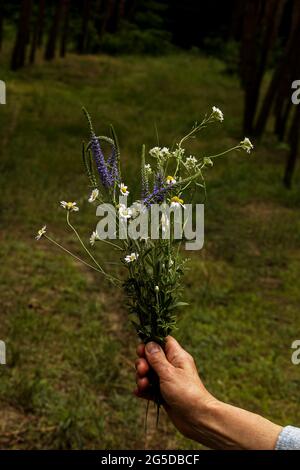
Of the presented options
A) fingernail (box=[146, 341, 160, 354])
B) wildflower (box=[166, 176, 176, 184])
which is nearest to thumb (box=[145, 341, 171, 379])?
fingernail (box=[146, 341, 160, 354])

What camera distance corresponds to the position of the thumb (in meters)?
1.98

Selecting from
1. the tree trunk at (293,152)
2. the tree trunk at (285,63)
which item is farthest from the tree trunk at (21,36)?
the tree trunk at (293,152)

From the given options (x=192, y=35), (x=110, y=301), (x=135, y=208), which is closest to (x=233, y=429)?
(x=135, y=208)

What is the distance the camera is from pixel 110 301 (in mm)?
6051

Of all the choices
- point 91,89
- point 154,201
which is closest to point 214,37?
point 91,89

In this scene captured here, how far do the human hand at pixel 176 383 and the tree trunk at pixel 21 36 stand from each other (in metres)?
13.8

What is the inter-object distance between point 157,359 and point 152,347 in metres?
0.07

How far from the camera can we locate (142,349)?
2.13m

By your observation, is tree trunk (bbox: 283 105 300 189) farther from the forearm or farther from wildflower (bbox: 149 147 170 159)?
the forearm

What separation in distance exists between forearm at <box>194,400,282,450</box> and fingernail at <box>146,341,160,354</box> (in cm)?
29

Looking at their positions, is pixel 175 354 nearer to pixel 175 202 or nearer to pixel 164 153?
pixel 175 202

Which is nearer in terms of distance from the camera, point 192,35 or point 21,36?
point 21,36
